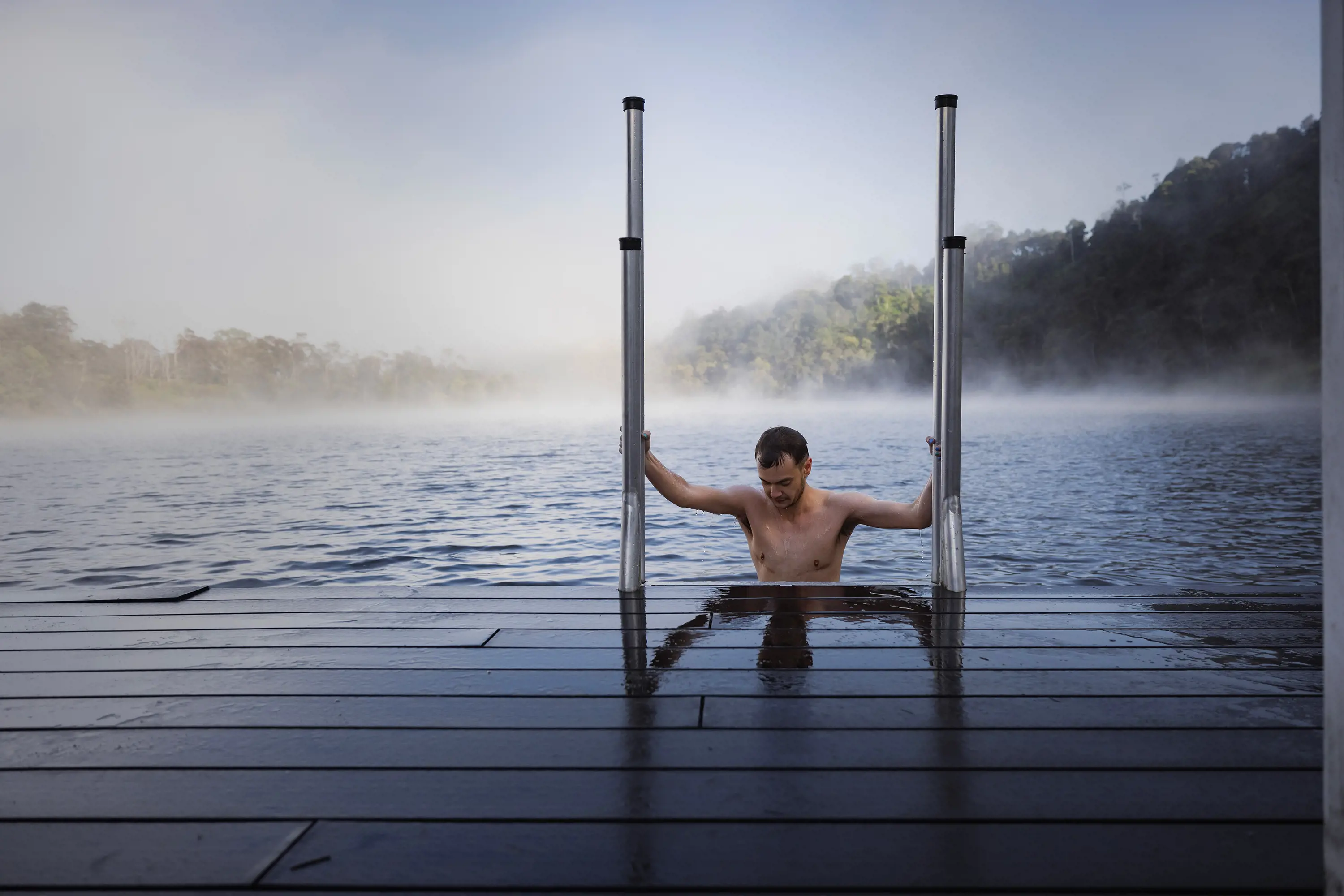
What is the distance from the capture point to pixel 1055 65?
29141 millimetres

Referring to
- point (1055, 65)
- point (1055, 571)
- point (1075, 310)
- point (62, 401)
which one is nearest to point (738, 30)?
point (1055, 65)

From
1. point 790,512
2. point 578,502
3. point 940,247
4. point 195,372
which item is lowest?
point 578,502

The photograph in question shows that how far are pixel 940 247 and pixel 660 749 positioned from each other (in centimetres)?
131

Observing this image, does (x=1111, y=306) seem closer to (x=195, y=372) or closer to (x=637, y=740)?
(x=195, y=372)

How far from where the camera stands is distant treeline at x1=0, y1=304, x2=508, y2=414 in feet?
81.7

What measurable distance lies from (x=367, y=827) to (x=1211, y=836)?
765 mm

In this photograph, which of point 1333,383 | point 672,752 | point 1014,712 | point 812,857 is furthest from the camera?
point 1014,712

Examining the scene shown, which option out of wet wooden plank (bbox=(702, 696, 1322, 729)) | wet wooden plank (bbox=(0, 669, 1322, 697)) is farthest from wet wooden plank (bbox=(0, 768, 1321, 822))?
wet wooden plank (bbox=(0, 669, 1322, 697))

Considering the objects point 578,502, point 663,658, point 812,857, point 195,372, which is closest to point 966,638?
point 663,658

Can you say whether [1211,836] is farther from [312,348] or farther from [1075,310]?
[1075,310]

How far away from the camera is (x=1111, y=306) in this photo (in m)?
30.1

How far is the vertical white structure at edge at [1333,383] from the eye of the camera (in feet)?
1.94

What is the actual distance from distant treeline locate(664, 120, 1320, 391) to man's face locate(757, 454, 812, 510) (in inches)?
1057

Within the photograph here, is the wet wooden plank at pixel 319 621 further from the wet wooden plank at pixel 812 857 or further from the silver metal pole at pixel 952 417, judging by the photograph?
the wet wooden plank at pixel 812 857
